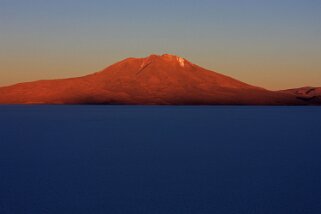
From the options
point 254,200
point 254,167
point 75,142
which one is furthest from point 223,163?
point 75,142

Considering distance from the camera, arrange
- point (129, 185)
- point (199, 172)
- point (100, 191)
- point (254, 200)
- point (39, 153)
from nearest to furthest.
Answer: point (254, 200)
point (100, 191)
point (129, 185)
point (199, 172)
point (39, 153)

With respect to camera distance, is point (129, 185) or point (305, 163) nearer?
point (129, 185)

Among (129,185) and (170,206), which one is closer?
(170,206)

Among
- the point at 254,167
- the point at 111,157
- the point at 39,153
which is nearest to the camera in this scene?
the point at 254,167

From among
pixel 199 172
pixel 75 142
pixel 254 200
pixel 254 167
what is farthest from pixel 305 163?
pixel 75 142

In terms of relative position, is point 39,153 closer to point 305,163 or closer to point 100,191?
point 100,191

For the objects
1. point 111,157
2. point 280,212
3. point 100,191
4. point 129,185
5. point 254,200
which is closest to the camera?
point 280,212

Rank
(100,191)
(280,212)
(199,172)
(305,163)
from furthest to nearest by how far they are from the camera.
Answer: (305,163) < (199,172) < (100,191) < (280,212)

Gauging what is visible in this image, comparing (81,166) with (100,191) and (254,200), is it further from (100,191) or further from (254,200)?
(254,200)
